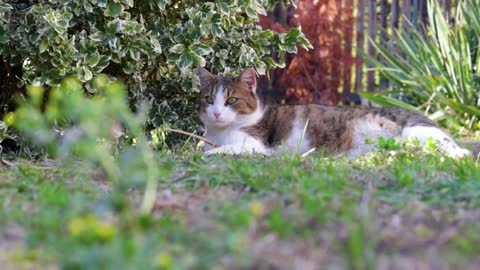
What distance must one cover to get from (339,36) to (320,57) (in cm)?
41

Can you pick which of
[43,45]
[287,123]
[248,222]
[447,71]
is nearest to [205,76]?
[287,123]

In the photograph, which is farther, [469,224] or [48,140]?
[469,224]

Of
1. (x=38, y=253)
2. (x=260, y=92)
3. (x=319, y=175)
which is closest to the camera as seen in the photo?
(x=38, y=253)

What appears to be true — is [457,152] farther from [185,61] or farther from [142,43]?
[142,43]

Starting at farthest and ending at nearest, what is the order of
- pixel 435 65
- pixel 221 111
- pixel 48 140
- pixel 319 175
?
pixel 435 65 → pixel 221 111 → pixel 319 175 → pixel 48 140

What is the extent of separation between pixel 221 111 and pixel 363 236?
10.0 feet

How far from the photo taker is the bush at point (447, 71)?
6508 mm

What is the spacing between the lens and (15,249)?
5.13 feet

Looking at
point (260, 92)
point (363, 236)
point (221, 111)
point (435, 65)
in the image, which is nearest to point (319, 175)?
point (363, 236)

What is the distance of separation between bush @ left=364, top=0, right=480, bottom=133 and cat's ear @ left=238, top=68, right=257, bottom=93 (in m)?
2.18

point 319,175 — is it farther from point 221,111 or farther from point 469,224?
point 221,111

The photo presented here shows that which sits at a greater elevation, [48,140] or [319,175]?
[48,140]

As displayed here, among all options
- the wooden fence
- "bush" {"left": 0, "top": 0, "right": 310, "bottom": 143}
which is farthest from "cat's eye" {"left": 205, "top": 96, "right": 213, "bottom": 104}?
the wooden fence

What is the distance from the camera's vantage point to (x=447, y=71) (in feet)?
22.2
